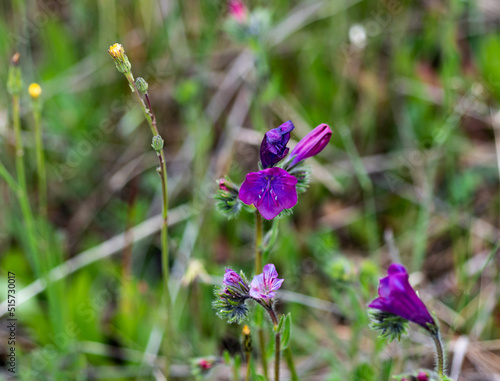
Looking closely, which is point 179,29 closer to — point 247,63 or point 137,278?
point 247,63

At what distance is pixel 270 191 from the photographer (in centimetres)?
189

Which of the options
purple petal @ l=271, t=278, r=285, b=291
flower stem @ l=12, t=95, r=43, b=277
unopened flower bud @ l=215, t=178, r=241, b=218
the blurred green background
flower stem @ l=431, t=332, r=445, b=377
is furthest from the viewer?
the blurred green background

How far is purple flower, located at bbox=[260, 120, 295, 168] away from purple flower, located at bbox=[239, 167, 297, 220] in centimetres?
7

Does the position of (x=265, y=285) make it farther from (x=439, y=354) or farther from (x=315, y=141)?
(x=439, y=354)

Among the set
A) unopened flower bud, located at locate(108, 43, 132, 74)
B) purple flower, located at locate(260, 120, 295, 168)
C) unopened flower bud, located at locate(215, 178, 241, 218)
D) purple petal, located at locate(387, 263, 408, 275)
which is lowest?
purple petal, located at locate(387, 263, 408, 275)

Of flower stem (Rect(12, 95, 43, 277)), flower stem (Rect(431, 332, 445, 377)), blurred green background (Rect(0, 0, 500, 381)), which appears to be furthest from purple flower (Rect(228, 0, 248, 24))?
flower stem (Rect(431, 332, 445, 377))

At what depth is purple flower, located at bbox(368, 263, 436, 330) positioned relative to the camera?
1790 mm

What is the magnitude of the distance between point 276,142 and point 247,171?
2.18 m

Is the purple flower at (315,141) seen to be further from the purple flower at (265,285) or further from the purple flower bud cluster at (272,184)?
the purple flower at (265,285)

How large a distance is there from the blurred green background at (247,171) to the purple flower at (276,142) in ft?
3.07

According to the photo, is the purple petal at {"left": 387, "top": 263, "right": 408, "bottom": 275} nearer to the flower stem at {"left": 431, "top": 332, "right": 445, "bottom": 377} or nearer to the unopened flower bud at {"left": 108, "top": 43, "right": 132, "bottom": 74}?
the flower stem at {"left": 431, "top": 332, "right": 445, "bottom": 377}

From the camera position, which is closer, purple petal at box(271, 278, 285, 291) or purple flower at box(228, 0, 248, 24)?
purple petal at box(271, 278, 285, 291)

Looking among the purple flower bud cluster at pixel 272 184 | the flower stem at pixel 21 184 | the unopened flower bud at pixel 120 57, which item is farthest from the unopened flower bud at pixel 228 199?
the flower stem at pixel 21 184

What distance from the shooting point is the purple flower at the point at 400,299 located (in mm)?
1790
